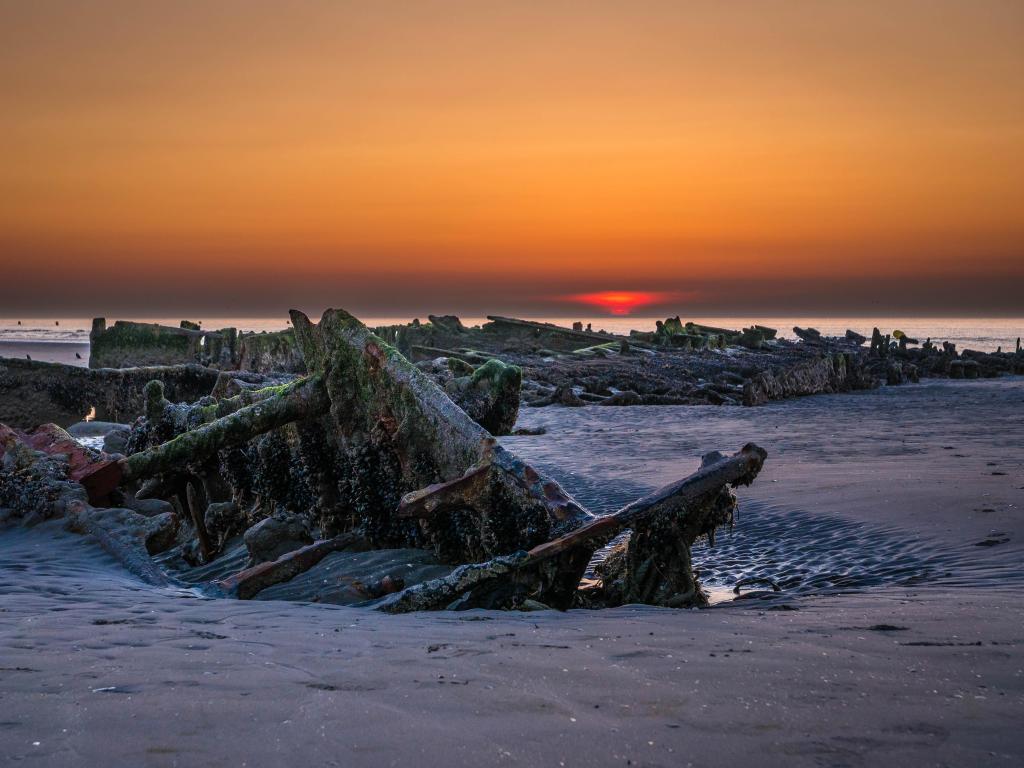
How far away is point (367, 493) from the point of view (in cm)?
760

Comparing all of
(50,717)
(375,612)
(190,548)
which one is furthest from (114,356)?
(50,717)

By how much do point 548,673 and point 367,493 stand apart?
14.1 ft

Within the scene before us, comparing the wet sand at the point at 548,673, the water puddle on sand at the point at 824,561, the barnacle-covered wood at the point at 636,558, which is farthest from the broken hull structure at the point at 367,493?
the water puddle on sand at the point at 824,561

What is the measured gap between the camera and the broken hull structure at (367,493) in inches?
224

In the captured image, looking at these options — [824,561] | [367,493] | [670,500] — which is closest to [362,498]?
[367,493]

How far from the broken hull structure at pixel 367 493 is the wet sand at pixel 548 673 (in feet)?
1.57

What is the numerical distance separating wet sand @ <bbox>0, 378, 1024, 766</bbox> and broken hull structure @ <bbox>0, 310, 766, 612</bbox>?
48 cm

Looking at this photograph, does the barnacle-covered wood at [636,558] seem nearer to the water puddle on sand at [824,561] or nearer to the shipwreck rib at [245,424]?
the water puddle on sand at [824,561]

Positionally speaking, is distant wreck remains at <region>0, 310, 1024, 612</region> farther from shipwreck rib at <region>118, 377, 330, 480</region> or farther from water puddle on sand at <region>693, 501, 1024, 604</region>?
water puddle on sand at <region>693, 501, 1024, 604</region>

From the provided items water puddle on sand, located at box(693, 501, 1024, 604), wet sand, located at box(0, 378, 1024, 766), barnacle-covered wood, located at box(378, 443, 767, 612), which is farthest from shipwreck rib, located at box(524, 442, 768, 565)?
water puddle on sand, located at box(693, 501, 1024, 604)

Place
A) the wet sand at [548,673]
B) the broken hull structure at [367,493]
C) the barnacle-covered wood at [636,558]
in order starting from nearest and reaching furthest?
the wet sand at [548,673] → the barnacle-covered wood at [636,558] → the broken hull structure at [367,493]

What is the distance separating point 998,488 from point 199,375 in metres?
14.7

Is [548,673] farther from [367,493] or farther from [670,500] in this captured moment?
[367,493]

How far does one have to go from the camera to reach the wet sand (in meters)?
2.74
